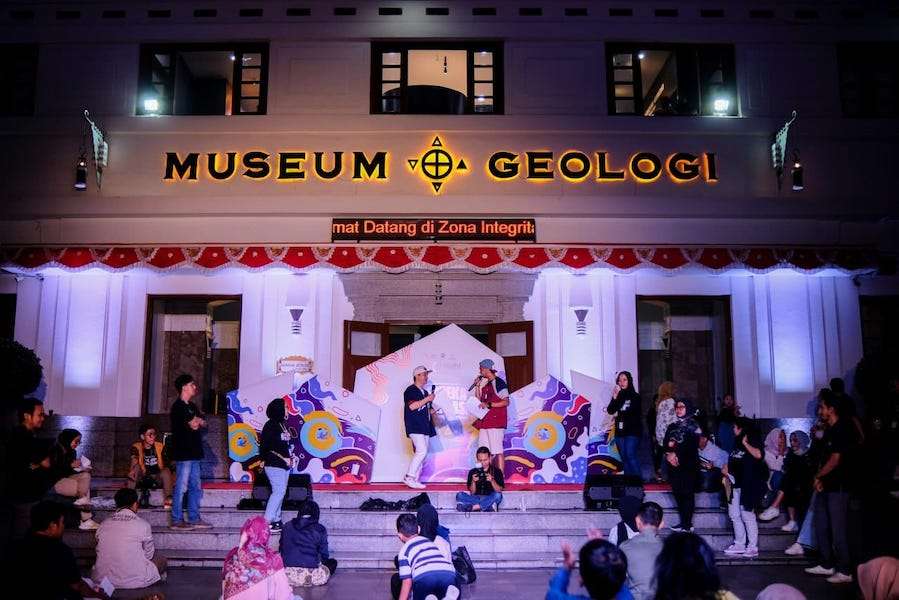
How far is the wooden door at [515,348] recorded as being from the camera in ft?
39.2

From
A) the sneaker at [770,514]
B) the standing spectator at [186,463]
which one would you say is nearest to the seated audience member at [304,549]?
the standing spectator at [186,463]

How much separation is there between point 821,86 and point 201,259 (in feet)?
37.2

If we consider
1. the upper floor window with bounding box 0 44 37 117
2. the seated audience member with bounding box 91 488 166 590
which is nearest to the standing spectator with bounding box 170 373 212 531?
the seated audience member with bounding box 91 488 166 590

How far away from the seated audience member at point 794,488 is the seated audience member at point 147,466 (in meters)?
7.96

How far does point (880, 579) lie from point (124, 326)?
11.4 metres

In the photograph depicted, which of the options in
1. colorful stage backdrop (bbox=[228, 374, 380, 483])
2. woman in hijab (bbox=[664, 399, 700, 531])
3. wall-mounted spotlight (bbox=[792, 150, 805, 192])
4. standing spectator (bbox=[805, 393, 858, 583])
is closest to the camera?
standing spectator (bbox=[805, 393, 858, 583])

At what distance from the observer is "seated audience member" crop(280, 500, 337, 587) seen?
7.38 metres

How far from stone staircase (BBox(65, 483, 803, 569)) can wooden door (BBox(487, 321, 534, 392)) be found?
2698 mm

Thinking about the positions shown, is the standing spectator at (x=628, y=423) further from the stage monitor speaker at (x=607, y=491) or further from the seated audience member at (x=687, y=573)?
the seated audience member at (x=687, y=573)

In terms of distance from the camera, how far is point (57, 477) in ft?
27.1

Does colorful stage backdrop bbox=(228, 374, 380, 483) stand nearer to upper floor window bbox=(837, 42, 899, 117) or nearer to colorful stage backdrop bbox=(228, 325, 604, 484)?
colorful stage backdrop bbox=(228, 325, 604, 484)

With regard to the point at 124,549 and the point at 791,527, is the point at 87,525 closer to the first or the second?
the point at 124,549

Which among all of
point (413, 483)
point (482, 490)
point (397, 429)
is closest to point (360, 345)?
point (397, 429)

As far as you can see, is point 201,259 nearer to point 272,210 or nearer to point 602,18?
point 272,210
